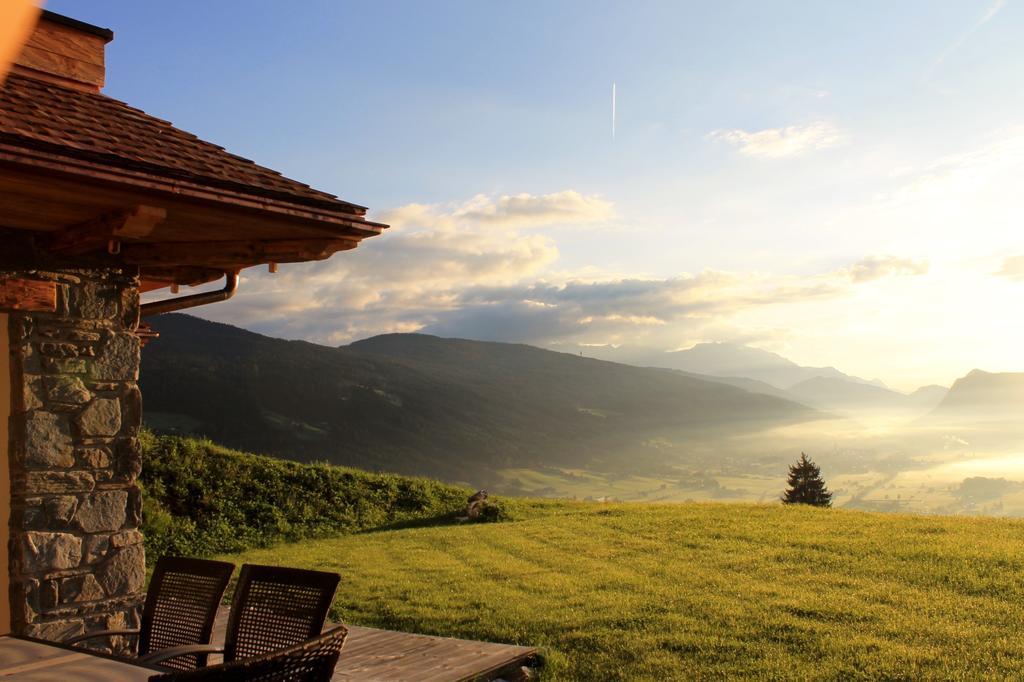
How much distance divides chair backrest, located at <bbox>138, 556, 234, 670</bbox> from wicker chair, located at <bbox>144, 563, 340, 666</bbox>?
0.34 metres

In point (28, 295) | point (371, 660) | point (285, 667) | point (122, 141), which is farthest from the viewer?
point (371, 660)

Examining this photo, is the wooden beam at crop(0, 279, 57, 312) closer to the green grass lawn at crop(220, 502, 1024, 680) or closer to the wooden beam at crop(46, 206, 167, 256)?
the wooden beam at crop(46, 206, 167, 256)

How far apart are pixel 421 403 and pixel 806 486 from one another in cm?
6151

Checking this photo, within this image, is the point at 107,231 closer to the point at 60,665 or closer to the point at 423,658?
the point at 60,665

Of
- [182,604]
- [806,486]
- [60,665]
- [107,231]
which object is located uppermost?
[107,231]

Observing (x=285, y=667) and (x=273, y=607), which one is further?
(x=273, y=607)

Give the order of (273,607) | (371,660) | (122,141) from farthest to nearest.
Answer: (371,660) < (122,141) < (273,607)

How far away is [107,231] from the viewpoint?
5.45 metres

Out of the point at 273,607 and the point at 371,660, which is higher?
the point at 273,607

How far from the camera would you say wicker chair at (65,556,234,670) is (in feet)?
15.4

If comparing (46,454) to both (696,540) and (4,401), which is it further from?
(696,540)

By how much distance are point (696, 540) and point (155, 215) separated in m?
9.68

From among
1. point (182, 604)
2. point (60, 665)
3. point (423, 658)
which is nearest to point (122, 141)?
point (182, 604)

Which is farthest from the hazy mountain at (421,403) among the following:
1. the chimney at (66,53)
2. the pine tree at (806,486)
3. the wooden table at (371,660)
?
the wooden table at (371,660)
